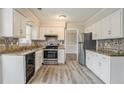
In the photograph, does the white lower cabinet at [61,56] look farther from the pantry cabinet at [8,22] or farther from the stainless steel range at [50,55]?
the pantry cabinet at [8,22]

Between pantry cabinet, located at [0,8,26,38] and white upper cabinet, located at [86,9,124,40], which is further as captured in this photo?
pantry cabinet, located at [0,8,26,38]

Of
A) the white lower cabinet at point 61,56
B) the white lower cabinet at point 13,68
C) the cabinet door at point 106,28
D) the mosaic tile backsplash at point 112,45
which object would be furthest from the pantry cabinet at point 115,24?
the white lower cabinet at point 61,56

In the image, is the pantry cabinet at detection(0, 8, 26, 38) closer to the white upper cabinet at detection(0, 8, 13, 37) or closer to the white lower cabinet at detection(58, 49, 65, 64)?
the white upper cabinet at detection(0, 8, 13, 37)

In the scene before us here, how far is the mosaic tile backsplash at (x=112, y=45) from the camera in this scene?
177 inches

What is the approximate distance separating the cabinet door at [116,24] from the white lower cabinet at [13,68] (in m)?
2.46

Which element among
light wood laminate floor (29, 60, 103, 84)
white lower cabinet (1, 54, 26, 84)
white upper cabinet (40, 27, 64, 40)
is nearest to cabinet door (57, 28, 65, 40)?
white upper cabinet (40, 27, 64, 40)

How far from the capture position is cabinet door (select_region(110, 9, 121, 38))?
Result: 378cm

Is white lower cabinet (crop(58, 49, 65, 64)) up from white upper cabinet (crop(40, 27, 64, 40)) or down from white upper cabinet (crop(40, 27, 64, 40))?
down

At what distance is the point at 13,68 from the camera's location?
3814 mm

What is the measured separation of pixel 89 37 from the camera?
23.6 ft

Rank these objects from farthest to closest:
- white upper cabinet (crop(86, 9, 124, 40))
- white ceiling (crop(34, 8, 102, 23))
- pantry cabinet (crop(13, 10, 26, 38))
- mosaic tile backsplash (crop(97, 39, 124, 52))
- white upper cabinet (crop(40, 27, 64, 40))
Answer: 1. white upper cabinet (crop(40, 27, 64, 40))
2. white ceiling (crop(34, 8, 102, 23))
3. mosaic tile backsplash (crop(97, 39, 124, 52))
4. pantry cabinet (crop(13, 10, 26, 38))
5. white upper cabinet (crop(86, 9, 124, 40))

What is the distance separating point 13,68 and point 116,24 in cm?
287

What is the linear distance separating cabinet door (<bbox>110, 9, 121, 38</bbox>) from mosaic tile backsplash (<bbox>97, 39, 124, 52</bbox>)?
50cm
